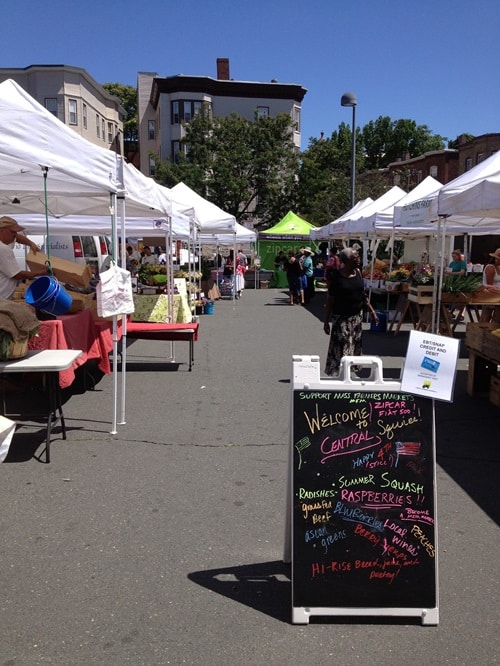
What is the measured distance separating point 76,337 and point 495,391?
5031 mm

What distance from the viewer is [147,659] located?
2744 millimetres

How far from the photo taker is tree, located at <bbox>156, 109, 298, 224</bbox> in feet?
125

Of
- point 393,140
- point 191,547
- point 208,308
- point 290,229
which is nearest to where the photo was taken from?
point 191,547

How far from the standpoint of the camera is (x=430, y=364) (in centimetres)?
294

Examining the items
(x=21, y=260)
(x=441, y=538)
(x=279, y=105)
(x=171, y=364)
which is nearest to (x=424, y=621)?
(x=441, y=538)

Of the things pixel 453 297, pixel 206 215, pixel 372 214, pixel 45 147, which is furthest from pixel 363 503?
pixel 206 215

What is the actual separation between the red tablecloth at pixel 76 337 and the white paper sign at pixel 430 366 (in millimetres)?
4223

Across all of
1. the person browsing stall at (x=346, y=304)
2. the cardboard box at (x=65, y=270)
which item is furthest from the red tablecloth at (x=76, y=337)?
the person browsing stall at (x=346, y=304)

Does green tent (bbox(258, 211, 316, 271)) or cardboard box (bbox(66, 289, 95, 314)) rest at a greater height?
green tent (bbox(258, 211, 316, 271))

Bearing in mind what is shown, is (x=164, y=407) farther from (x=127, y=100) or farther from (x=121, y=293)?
(x=127, y=100)

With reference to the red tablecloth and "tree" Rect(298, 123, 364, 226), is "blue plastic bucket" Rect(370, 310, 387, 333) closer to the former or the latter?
the red tablecloth

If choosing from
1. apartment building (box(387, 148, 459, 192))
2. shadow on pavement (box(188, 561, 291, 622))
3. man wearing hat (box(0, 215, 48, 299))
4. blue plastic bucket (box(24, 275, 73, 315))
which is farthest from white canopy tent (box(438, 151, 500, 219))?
apartment building (box(387, 148, 459, 192))

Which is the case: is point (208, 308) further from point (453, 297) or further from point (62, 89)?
point (62, 89)

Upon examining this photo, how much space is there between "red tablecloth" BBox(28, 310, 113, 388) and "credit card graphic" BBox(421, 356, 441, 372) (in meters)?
4.27
